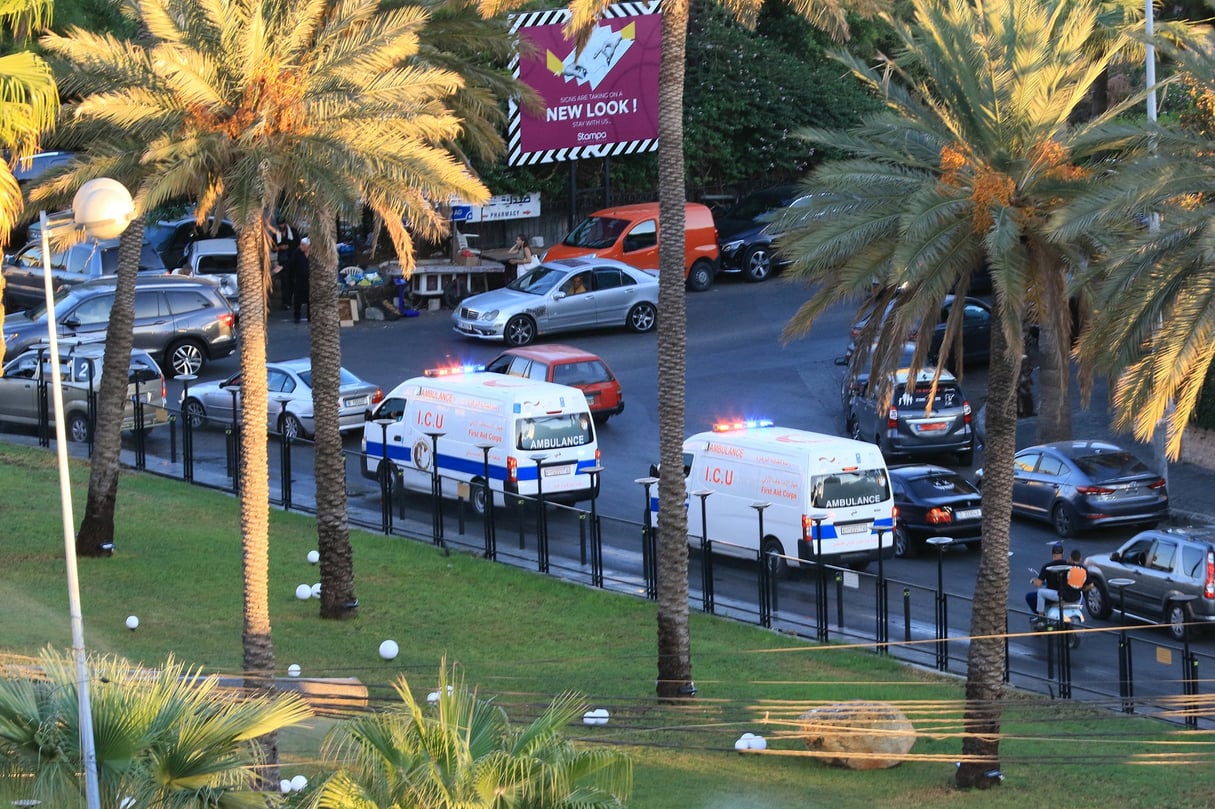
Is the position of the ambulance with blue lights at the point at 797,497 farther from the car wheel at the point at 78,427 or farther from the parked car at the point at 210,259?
the parked car at the point at 210,259

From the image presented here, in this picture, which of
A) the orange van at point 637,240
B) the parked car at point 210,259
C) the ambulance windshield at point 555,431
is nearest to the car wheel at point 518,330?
the orange van at point 637,240

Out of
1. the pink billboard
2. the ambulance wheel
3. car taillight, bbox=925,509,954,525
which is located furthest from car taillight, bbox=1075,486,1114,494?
the pink billboard

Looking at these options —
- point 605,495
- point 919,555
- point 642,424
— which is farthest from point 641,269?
point 919,555

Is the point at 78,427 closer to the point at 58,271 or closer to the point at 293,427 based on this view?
the point at 293,427

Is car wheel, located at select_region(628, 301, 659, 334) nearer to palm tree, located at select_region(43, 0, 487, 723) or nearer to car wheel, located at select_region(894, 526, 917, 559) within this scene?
car wheel, located at select_region(894, 526, 917, 559)

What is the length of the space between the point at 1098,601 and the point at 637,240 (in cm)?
2155

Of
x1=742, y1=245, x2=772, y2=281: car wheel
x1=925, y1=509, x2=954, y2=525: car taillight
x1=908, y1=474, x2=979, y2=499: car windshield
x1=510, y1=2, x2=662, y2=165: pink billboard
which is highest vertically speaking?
x1=510, y1=2, x2=662, y2=165: pink billboard

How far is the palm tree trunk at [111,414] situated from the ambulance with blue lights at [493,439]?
4591mm

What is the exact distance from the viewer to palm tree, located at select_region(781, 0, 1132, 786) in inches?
672

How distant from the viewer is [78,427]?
103 feet

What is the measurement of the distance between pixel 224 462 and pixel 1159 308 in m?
18.6

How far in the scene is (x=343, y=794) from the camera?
9.95 metres

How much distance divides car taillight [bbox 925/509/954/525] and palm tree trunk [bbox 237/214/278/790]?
11.5 meters

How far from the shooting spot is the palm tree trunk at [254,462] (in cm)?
1758
